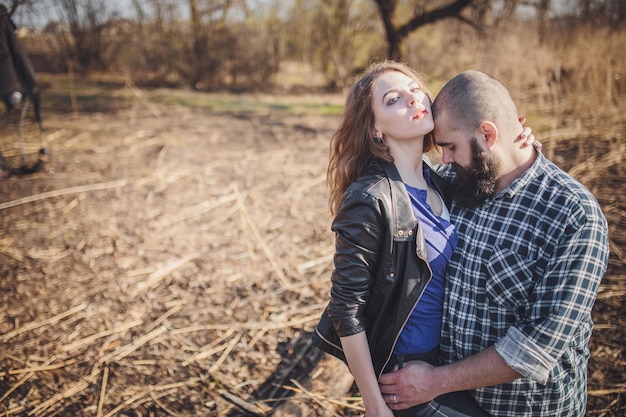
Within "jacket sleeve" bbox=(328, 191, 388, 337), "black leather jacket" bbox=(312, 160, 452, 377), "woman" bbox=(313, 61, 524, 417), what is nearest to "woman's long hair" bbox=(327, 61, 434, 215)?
"woman" bbox=(313, 61, 524, 417)

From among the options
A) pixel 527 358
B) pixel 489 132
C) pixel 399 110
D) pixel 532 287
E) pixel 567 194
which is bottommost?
pixel 527 358

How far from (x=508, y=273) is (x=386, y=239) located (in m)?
0.49

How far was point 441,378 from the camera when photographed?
5.42 ft

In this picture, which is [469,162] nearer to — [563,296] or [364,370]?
[563,296]

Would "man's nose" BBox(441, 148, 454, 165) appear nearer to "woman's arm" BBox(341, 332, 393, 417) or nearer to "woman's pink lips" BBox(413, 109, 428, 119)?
"woman's pink lips" BBox(413, 109, 428, 119)

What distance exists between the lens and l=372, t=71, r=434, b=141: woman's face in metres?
1.75

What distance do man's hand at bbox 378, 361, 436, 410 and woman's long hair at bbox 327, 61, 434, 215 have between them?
85cm

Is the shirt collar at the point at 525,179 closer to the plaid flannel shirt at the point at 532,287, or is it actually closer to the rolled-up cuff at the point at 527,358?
the plaid flannel shirt at the point at 532,287

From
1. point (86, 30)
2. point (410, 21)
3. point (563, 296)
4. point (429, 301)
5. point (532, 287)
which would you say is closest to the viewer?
point (563, 296)

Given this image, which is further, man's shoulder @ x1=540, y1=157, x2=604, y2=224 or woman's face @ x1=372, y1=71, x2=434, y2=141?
woman's face @ x1=372, y1=71, x2=434, y2=141

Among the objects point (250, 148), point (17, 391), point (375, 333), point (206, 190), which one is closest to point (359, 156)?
point (375, 333)

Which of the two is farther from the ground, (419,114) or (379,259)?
(419,114)

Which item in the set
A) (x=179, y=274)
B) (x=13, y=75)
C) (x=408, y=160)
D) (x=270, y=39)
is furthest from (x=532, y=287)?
(x=270, y=39)

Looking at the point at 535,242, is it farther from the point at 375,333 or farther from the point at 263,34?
the point at 263,34
